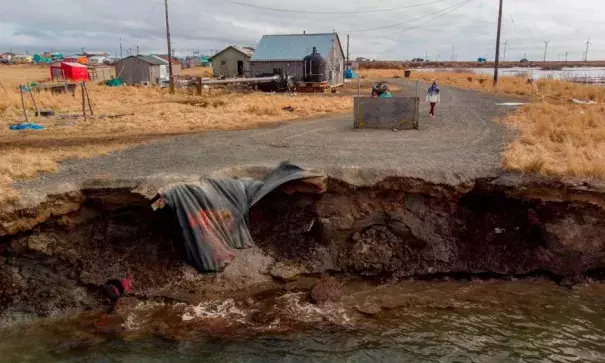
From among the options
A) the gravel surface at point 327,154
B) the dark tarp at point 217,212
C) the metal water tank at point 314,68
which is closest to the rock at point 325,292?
the dark tarp at point 217,212

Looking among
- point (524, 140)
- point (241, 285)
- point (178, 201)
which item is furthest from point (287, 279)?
point (524, 140)

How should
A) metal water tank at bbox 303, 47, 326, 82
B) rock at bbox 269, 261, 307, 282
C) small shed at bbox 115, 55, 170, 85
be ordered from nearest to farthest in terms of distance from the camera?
rock at bbox 269, 261, 307, 282, metal water tank at bbox 303, 47, 326, 82, small shed at bbox 115, 55, 170, 85

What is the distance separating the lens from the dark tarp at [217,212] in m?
9.12

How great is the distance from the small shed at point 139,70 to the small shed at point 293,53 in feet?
29.7

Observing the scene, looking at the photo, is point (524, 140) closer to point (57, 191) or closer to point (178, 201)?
point (178, 201)

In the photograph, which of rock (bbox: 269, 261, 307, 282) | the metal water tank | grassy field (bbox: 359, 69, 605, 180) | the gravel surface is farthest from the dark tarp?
the metal water tank

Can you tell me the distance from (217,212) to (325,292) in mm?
2660

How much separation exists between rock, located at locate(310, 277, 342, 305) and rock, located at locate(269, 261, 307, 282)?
0.54 meters

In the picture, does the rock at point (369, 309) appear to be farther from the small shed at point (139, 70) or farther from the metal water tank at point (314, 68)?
the small shed at point (139, 70)

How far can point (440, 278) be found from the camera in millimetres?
9602

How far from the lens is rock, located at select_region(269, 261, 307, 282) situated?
30.9ft

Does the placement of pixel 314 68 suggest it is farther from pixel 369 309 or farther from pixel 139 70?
pixel 369 309

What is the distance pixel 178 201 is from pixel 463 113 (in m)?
15.9

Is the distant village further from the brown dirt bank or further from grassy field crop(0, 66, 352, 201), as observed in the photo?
the brown dirt bank
